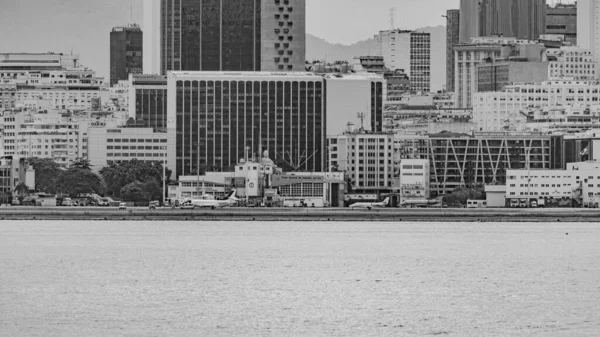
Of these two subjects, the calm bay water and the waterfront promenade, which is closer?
the calm bay water

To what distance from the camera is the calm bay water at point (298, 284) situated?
81250mm

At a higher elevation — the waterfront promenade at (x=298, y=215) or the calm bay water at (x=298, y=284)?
the waterfront promenade at (x=298, y=215)

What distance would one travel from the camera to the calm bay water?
8125 cm

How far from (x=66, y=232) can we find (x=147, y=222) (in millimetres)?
25547

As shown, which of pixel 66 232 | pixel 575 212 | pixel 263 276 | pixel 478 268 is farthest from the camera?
pixel 575 212

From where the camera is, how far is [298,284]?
328ft

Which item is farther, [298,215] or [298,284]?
[298,215]

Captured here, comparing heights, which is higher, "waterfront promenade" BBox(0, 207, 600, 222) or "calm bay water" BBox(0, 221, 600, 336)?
"waterfront promenade" BBox(0, 207, 600, 222)

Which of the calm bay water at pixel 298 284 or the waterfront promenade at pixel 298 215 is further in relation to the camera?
the waterfront promenade at pixel 298 215

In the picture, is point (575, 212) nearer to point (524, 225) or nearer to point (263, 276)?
point (524, 225)

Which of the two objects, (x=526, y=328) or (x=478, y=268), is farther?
(x=478, y=268)

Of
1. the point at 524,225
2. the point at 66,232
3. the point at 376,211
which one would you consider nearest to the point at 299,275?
the point at 66,232

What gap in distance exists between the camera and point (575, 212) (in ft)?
640

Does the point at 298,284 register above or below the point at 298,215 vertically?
below
